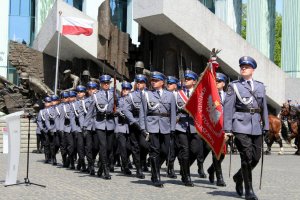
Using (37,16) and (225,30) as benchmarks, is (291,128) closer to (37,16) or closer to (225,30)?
(225,30)

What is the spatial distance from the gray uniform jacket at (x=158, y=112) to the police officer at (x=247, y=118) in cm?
192

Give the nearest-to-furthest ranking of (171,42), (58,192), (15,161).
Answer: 1. (58,192)
2. (15,161)
3. (171,42)

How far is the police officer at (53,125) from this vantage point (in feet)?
52.8

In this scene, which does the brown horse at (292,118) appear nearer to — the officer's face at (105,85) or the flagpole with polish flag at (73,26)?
the flagpole with polish flag at (73,26)

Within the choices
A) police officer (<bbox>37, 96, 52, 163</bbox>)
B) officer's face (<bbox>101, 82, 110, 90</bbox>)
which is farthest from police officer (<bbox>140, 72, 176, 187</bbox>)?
police officer (<bbox>37, 96, 52, 163</bbox>)

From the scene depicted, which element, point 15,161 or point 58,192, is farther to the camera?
point 15,161

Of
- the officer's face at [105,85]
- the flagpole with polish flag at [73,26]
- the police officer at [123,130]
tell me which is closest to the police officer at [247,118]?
the officer's face at [105,85]

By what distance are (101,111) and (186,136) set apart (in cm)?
207

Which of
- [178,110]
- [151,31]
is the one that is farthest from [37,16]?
[178,110]

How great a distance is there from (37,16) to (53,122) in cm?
3005

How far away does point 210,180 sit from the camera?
1142 centimetres

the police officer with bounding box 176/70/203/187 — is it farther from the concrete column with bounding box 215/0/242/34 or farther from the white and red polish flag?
the concrete column with bounding box 215/0/242/34

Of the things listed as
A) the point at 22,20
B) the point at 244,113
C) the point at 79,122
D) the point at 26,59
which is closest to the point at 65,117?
the point at 79,122

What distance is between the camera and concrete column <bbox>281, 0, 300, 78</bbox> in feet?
102
